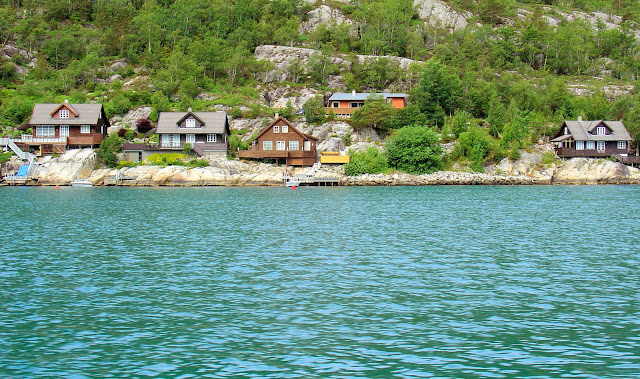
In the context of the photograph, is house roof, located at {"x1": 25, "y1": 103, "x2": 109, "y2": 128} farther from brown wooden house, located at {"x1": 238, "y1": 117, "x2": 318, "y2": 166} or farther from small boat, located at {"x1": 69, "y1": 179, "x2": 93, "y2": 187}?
brown wooden house, located at {"x1": 238, "y1": 117, "x2": 318, "y2": 166}

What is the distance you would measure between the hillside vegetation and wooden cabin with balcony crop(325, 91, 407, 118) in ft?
8.82

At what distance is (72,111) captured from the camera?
279 feet

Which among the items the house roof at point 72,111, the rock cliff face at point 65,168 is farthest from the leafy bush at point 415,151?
the house roof at point 72,111

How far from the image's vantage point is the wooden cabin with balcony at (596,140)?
8531 cm

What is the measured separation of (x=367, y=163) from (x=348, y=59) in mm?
48571

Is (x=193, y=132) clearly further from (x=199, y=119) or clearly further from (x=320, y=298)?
(x=320, y=298)

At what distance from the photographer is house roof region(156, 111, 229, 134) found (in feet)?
276

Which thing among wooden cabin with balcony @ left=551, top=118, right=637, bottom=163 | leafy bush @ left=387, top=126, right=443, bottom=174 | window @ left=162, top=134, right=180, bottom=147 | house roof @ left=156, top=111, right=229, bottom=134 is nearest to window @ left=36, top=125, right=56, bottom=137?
house roof @ left=156, top=111, right=229, bottom=134

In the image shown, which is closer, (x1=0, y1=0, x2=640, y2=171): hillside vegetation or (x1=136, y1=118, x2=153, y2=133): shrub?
(x1=136, y1=118, x2=153, y2=133): shrub

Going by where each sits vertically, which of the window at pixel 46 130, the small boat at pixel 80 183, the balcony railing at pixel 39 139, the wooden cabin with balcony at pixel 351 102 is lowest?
the small boat at pixel 80 183

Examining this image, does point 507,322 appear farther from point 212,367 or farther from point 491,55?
point 491,55

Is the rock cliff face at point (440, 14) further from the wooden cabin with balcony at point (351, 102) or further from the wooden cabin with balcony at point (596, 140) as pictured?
the wooden cabin with balcony at point (596, 140)

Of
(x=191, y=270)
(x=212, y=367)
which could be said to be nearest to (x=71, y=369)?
(x=212, y=367)

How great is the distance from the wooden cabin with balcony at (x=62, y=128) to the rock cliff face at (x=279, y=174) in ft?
9.76
